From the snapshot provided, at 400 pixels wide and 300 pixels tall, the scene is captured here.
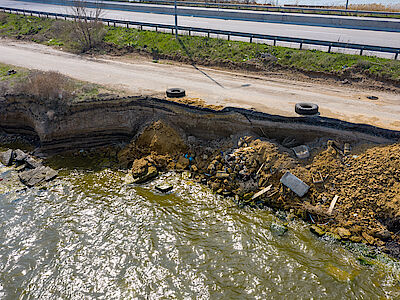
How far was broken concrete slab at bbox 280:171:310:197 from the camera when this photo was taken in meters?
13.9

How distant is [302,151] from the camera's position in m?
15.0

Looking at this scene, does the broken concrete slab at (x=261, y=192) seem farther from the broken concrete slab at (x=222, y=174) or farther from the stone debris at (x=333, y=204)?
the stone debris at (x=333, y=204)

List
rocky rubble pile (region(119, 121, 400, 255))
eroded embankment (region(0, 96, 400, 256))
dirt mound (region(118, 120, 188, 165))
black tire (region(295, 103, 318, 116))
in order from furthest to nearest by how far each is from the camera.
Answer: dirt mound (region(118, 120, 188, 165)), black tire (region(295, 103, 318, 116)), eroded embankment (region(0, 96, 400, 256)), rocky rubble pile (region(119, 121, 400, 255))

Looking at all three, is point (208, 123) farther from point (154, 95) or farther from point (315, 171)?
point (315, 171)

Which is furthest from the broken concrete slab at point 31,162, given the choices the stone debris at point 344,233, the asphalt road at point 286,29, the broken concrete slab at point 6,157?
the asphalt road at point 286,29

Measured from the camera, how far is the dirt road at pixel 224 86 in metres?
16.8

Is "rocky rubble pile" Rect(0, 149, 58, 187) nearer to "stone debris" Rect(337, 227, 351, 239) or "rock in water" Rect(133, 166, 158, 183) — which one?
"rock in water" Rect(133, 166, 158, 183)

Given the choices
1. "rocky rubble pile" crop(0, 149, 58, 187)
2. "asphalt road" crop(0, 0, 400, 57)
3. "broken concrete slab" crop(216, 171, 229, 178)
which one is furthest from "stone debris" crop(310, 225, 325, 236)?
"asphalt road" crop(0, 0, 400, 57)

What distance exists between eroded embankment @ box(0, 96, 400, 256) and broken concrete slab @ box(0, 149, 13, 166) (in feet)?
5.48

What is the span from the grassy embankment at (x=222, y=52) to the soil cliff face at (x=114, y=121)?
361 inches

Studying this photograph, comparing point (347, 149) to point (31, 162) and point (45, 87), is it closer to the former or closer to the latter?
point (31, 162)

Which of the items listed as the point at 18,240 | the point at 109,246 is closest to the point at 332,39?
the point at 109,246

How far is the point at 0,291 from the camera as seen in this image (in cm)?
1062

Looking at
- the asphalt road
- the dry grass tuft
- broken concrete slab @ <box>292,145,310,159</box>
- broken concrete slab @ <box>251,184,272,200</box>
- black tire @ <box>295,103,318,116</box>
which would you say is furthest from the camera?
the asphalt road
